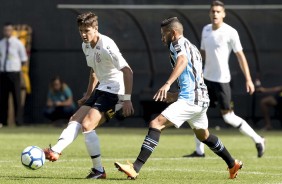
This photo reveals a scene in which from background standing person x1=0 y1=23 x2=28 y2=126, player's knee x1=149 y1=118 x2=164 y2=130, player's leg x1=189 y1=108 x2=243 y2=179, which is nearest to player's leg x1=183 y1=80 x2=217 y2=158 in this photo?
player's leg x1=189 y1=108 x2=243 y2=179

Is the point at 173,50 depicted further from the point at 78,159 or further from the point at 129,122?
the point at 129,122

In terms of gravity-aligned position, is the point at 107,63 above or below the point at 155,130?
above

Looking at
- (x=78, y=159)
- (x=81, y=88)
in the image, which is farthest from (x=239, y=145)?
(x=81, y=88)

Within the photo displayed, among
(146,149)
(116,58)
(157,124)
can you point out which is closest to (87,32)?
(116,58)

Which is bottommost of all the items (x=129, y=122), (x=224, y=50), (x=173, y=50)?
(x=129, y=122)

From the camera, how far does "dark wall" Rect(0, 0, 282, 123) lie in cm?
2611

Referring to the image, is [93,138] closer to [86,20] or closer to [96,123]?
[96,123]

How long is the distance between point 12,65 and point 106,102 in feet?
46.6

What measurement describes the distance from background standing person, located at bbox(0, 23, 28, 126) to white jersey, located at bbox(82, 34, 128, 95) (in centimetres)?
1328

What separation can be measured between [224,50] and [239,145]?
11.5 feet

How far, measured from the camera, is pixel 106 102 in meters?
12.0

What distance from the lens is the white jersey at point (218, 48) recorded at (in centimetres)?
1585

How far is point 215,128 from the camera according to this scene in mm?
26203

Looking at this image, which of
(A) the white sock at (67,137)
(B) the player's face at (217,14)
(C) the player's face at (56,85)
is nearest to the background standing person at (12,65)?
(C) the player's face at (56,85)
